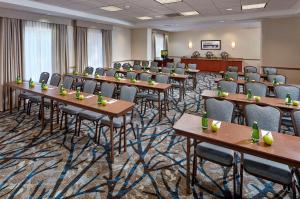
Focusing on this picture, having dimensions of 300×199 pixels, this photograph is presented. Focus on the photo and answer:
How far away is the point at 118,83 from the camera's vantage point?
627 centimetres

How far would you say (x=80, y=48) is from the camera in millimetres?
8688

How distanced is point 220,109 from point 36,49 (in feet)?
21.0

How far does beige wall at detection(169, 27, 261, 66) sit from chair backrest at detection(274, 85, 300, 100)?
10614 millimetres

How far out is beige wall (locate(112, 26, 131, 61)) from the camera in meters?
11.0

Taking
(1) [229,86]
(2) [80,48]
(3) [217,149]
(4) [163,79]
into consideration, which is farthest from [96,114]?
(2) [80,48]

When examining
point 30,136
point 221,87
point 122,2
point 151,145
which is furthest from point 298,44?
point 30,136

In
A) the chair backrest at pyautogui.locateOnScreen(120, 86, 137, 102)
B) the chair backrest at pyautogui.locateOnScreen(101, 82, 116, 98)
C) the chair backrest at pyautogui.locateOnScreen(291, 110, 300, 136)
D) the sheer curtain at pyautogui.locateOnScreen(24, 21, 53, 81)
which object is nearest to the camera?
the chair backrest at pyautogui.locateOnScreen(291, 110, 300, 136)

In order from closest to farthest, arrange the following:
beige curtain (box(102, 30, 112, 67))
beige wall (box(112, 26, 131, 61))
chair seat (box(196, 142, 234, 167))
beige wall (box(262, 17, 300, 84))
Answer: chair seat (box(196, 142, 234, 167)), beige wall (box(262, 17, 300, 84)), beige curtain (box(102, 30, 112, 67)), beige wall (box(112, 26, 131, 61))

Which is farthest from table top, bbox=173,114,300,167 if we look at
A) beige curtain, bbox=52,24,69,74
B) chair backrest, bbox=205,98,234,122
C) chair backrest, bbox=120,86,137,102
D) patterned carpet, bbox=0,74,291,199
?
beige curtain, bbox=52,24,69,74

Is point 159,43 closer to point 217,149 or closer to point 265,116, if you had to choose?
point 265,116

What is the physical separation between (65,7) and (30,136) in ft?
14.3

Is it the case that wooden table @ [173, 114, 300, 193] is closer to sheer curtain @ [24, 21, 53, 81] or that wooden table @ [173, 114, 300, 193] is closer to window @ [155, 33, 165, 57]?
sheer curtain @ [24, 21, 53, 81]

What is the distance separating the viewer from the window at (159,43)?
48.5 ft

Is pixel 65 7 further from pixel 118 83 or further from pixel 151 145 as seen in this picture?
pixel 151 145
